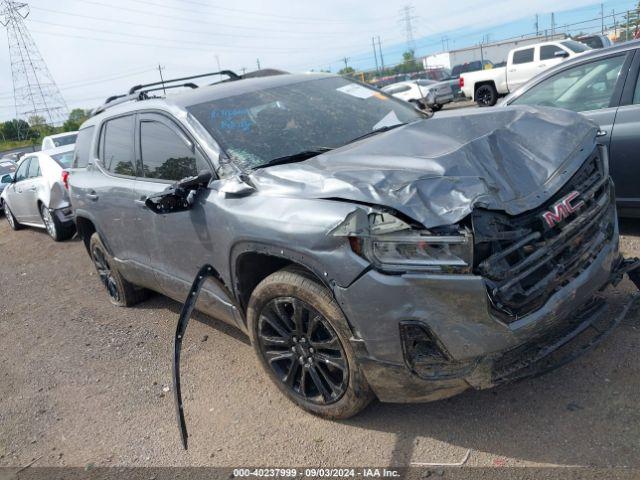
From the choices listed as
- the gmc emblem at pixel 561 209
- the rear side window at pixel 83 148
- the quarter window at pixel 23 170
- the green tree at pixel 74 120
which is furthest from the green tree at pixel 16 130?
the gmc emblem at pixel 561 209

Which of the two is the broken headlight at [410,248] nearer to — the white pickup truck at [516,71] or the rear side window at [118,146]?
the rear side window at [118,146]

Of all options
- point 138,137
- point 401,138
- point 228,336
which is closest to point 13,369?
point 228,336

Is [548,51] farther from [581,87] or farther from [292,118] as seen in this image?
[292,118]

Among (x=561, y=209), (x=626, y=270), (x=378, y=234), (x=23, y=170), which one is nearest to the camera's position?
(x=378, y=234)

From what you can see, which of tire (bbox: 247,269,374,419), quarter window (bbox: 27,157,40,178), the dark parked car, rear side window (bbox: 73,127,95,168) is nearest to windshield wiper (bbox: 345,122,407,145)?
tire (bbox: 247,269,374,419)

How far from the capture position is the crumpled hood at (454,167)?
2.56 m

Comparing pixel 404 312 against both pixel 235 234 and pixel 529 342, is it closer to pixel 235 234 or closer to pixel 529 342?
pixel 529 342

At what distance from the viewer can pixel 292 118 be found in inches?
152

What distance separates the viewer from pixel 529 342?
2600 millimetres

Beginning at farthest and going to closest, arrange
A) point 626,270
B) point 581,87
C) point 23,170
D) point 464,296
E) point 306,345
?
point 23,170, point 581,87, point 626,270, point 306,345, point 464,296

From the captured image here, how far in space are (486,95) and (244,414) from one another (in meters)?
18.0

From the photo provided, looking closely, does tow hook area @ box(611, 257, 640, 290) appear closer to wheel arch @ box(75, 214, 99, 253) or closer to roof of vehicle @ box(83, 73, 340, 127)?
roof of vehicle @ box(83, 73, 340, 127)

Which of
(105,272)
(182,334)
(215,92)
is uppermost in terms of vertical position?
(215,92)

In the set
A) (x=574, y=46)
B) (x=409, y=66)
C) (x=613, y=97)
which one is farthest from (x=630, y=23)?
(x=613, y=97)
